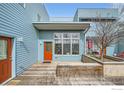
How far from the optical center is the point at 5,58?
7012mm

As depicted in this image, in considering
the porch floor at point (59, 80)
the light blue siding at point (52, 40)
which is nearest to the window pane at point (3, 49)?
the porch floor at point (59, 80)

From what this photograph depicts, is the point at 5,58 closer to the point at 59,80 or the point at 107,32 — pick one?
the point at 59,80

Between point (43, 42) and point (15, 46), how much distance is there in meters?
6.69

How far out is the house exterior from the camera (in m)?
6.96

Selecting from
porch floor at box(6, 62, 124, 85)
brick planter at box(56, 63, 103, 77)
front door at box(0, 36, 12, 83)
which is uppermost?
front door at box(0, 36, 12, 83)

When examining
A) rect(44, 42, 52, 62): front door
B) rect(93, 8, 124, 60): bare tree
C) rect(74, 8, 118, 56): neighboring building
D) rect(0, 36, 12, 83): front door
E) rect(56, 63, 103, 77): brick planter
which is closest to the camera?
rect(0, 36, 12, 83): front door

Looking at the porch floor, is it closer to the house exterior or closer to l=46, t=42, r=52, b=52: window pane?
the house exterior

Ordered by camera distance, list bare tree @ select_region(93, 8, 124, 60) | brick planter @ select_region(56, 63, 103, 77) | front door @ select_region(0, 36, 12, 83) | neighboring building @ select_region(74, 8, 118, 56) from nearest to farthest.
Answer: front door @ select_region(0, 36, 12, 83) < brick planter @ select_region(56, 63, 103, 77) < bare tree @ select_region(93, 8, 124, 60) < neighboring building @ select_region(74, 8, 118, 56)

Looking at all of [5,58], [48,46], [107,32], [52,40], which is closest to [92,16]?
[107,32]

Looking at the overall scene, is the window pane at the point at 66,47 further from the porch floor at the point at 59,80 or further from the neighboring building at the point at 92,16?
the porch floor at the point at 59,80

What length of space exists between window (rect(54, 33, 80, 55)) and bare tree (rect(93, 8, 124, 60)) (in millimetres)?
1928

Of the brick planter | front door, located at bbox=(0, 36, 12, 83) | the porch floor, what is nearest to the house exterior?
front door, located at bbox=(0, 36, 12, 83)
